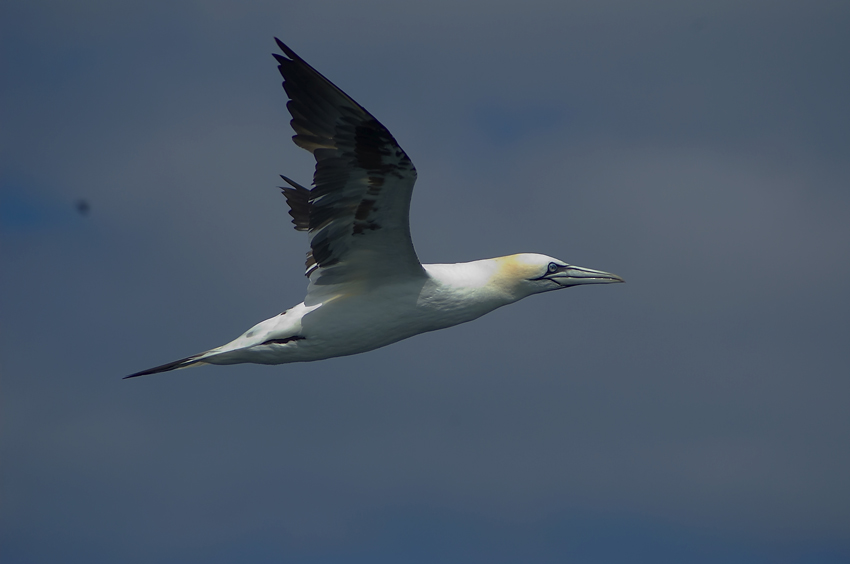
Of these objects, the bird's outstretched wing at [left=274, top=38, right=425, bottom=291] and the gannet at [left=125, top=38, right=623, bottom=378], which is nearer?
the bird's outstretched wing at [left=274, top=38, right=425, bottom=291]

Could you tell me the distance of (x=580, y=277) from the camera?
14367 mm

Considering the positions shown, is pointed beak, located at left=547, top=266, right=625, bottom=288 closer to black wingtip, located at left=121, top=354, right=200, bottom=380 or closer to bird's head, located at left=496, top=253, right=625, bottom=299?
bird's head, located at left=496, top=253, right=625, bottom=299

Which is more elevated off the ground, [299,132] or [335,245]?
[299,132]

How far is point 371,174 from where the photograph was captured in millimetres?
11578

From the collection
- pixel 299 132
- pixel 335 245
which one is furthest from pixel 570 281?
pixel 299 132

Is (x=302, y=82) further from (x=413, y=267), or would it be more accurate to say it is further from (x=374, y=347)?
(x=374, y=347)

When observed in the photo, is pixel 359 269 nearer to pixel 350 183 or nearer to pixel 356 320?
pixel 356 320

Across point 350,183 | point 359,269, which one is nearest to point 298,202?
point 359,269

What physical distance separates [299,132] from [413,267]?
91.9 inches

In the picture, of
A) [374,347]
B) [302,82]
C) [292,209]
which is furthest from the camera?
[292,209]

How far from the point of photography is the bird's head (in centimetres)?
1385

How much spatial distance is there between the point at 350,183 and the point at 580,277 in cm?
414

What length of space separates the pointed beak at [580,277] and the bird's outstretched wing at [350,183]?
2.33 metres

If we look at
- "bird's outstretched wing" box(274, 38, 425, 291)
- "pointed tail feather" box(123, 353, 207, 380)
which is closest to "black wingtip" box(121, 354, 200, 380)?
"pointed tail feather" box(123, 353, 207, 380)
